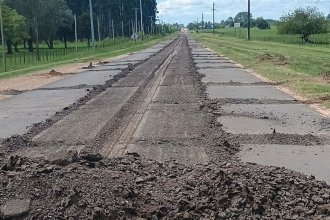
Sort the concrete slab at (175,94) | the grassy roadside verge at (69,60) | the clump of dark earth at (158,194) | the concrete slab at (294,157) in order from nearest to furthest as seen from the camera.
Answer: the clump of dark earth at (158,194) → the concrete slab at (294,157) → the concrete slab at (175,94) → the grassy roadside verge at (69,60)

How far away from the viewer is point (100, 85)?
21.0 metres

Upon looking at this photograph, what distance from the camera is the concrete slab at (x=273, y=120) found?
11.0 meters

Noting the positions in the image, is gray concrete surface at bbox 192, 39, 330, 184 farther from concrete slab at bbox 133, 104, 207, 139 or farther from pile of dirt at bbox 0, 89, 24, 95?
pile of dirt at bbox 0, 89, 24, 95

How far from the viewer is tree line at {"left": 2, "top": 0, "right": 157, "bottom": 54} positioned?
6643 cm

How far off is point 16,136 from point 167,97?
6.80 metres

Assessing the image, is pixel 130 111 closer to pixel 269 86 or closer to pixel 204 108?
pixel 204 108

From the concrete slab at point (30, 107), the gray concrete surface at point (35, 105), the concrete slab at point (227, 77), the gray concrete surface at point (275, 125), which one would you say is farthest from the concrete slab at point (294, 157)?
the concrete slab at point (227, 77)

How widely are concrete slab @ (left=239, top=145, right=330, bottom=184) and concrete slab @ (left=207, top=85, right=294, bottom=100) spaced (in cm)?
696

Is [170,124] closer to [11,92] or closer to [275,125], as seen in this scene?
[275,125]

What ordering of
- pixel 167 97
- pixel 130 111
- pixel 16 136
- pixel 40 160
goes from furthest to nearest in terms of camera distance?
pixel 167 97 < pixel 130 111 < pixel 16 136 < pixel 40 160

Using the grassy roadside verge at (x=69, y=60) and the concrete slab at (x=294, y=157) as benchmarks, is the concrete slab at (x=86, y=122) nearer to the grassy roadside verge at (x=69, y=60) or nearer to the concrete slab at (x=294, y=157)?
the concrete slab at (x=294, y=157)

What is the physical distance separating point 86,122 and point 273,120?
4562mm

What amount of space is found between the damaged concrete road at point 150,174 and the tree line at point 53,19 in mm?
39461

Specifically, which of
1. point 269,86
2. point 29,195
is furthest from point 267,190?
point 269,86
